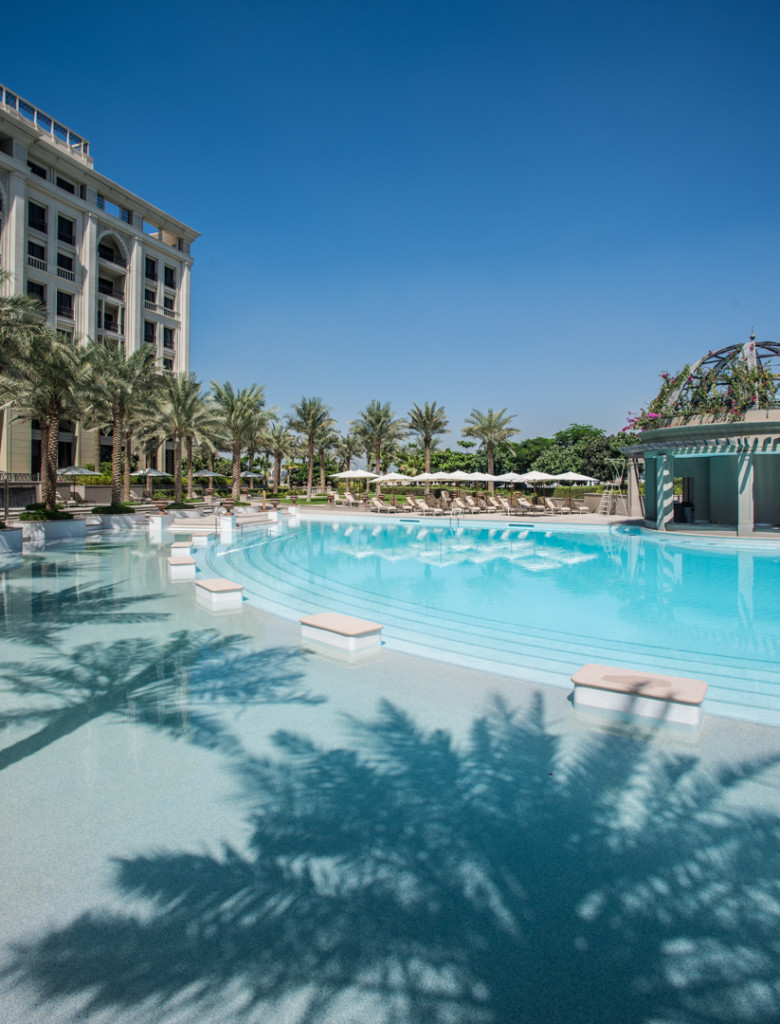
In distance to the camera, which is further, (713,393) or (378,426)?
(378,426)

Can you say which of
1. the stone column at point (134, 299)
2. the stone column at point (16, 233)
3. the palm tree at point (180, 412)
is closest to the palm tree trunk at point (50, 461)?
the palm tree at point (180, 412)

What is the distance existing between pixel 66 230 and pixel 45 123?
671 cm

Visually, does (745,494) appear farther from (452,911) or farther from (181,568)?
(452,911)

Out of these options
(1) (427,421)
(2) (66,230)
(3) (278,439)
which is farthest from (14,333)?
(1) (427,421)

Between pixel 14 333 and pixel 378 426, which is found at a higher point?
pixel 378 426

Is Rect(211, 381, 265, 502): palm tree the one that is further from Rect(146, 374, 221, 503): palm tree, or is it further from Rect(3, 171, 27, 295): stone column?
Rect(3, 171, 27, 295): stone column

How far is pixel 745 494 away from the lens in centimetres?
1931

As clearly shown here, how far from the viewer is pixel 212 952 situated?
233 centimetres

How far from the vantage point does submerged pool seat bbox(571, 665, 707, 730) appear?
4.52 metres

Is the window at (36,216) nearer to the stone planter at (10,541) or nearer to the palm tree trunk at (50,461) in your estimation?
the palm tree trunk at (50,461)

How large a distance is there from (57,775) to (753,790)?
4455 mm

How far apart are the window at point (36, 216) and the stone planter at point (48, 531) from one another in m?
26.2

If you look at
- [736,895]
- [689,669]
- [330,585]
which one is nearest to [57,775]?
[736,895]

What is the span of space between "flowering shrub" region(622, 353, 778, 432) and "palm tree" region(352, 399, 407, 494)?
24216 millimetres
